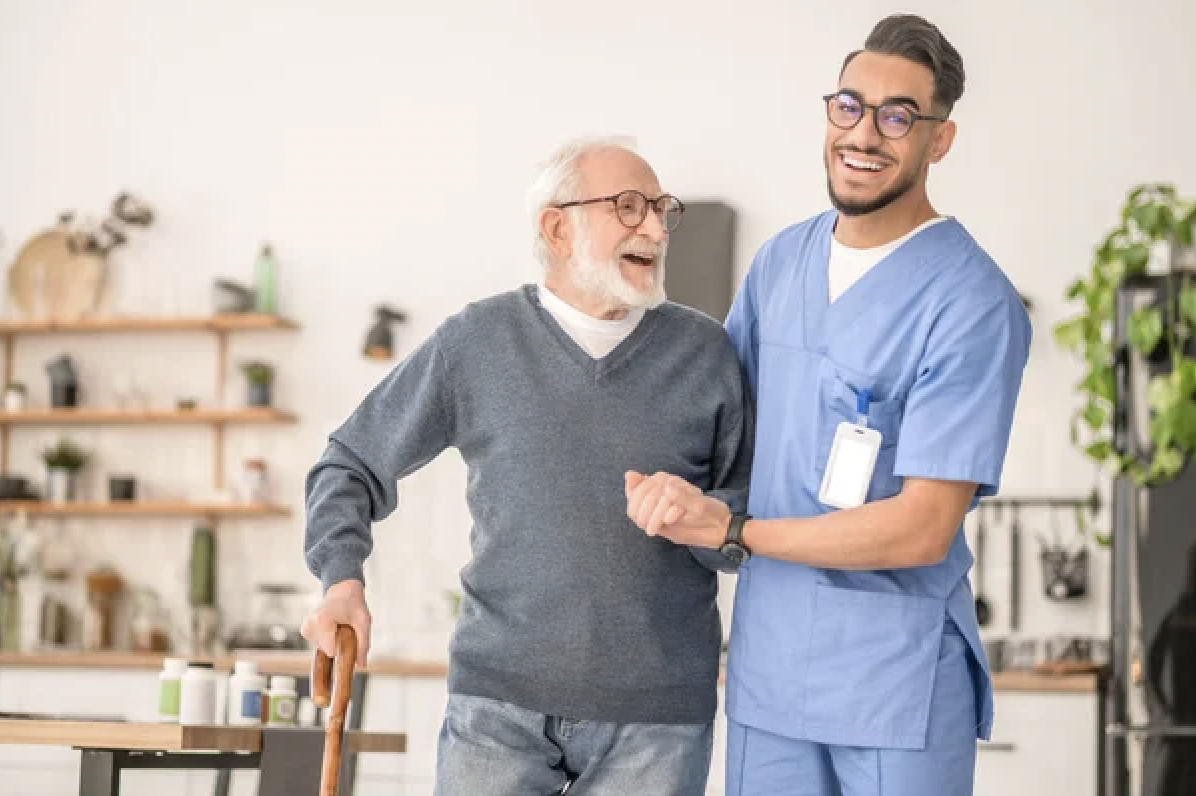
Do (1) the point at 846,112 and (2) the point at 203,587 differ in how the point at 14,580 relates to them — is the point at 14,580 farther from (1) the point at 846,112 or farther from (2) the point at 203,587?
(1) the point at 846,112

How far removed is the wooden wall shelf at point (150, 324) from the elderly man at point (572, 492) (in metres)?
4.24

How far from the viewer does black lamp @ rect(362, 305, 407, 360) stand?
6.50 m

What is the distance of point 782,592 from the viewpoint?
7.44 feet

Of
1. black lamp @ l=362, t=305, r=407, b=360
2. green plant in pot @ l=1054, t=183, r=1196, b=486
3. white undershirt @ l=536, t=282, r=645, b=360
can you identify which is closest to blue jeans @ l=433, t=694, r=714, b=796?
white undershirt @ l=536, t=282, r=645, b=360

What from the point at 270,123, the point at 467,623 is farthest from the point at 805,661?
the point at 270,123

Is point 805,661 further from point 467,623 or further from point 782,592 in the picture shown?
point 467,623

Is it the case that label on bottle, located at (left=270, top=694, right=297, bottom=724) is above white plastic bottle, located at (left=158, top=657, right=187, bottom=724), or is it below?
below

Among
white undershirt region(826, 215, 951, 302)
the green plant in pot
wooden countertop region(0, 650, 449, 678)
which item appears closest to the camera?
white undershirt region(826, 215, 951, 302)

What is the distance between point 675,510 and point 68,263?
5222mm

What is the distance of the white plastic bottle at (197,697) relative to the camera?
3.18 meters

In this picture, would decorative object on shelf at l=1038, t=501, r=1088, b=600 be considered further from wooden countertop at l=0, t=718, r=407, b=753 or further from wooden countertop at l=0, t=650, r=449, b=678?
wooden countertop at l=0, t=718, r=407, b=753

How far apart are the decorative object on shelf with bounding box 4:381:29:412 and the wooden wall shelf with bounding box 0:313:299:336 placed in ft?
0.69

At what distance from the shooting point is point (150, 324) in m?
6.62

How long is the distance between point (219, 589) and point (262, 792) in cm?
367
